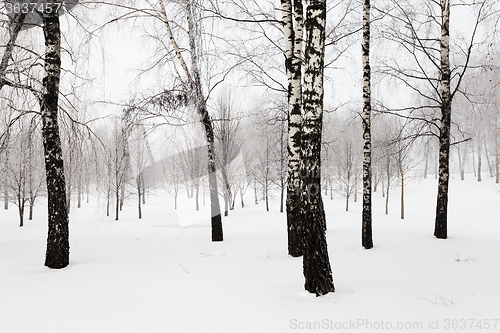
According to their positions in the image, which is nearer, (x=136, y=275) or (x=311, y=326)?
(x=311, y=326)

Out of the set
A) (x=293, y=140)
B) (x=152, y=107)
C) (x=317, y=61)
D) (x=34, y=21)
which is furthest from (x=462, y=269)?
(x=34, y=21)

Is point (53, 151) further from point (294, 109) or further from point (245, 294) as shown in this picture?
point (294, 109)

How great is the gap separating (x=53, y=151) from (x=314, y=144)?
189 inches

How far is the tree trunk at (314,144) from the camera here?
143 inches

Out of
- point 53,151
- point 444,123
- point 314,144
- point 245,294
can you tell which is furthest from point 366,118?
point 53,151

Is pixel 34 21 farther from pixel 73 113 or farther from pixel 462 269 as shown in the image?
pixel 462 269

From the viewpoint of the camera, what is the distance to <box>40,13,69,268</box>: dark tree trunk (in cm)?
550

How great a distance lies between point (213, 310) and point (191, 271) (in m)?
1.91

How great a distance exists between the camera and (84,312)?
318 centimetres
